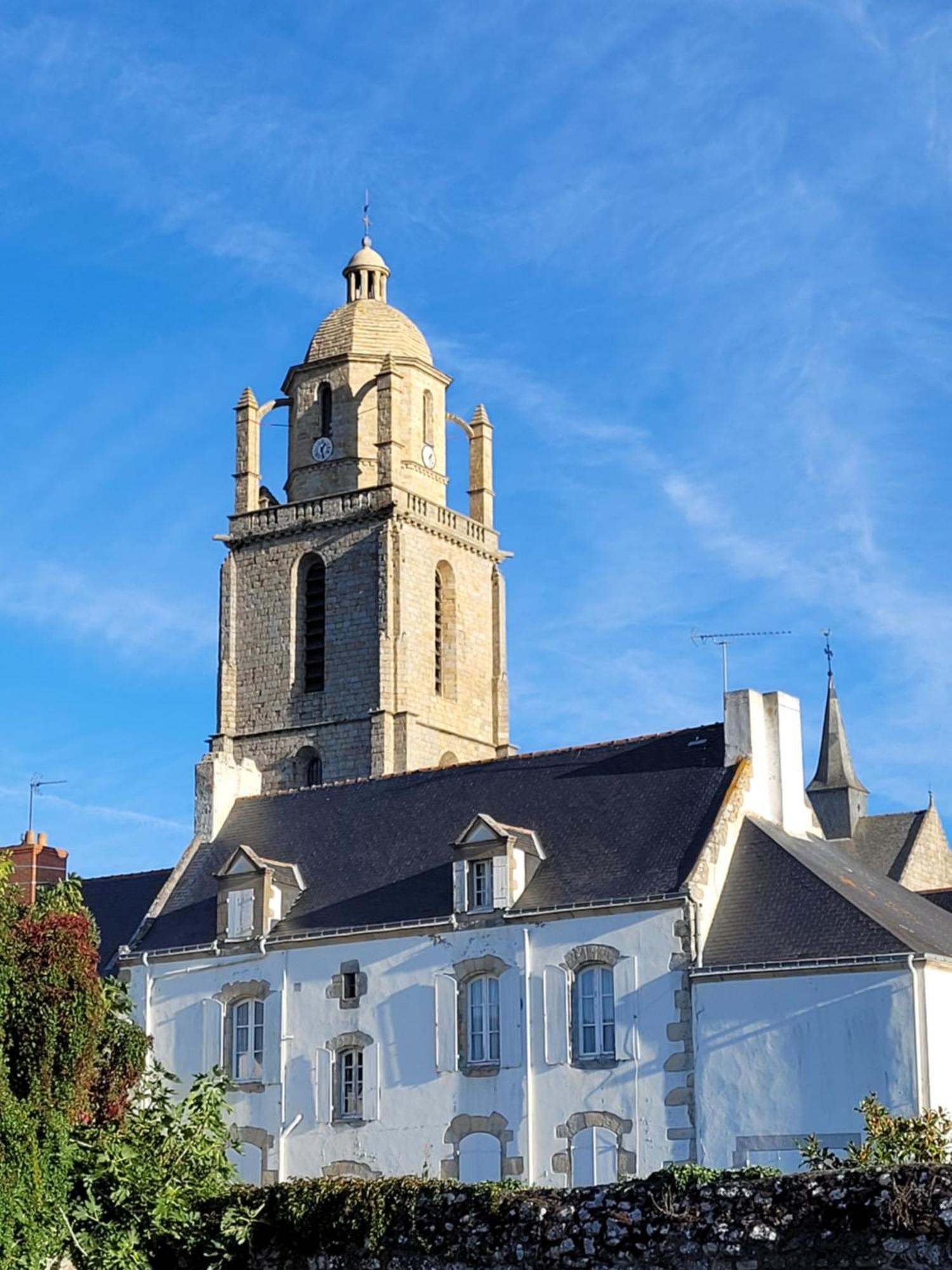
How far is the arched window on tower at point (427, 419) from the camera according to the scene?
5991cm

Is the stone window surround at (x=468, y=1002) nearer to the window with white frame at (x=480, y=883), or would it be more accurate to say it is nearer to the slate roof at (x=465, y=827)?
the window with white frame at (x=480, y=883)

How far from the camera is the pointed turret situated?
61.3 m

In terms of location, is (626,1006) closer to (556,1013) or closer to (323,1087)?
(556,1013)

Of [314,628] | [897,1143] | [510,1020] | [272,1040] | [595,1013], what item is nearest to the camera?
[897,1143]

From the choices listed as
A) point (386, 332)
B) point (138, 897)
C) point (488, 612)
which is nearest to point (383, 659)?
point (488, 612)

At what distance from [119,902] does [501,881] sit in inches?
438

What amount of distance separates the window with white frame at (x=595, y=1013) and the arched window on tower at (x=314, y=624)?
26.2 meters

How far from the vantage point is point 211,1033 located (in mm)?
34875

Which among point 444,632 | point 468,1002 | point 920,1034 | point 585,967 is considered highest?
point 444,632

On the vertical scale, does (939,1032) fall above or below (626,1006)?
below

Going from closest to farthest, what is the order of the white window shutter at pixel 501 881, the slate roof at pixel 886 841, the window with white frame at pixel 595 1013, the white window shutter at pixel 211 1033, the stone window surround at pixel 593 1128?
the stone window surround at pixel 593 1128
the window with white frame at pixel 595 1013
the white window shutter at pixel 501 881
the white window shutter at pixel 211 1033
the slate roof at pixel 886 841

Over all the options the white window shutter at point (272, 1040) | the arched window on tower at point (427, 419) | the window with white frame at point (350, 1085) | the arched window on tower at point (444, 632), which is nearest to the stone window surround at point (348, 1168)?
the window with white frame at point (350, 1085)

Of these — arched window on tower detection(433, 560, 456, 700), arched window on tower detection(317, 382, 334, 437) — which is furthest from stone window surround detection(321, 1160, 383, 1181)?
arched window on tower detection(317, 382, 334, 437)

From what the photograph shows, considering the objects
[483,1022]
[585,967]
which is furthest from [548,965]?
[483,1022]
